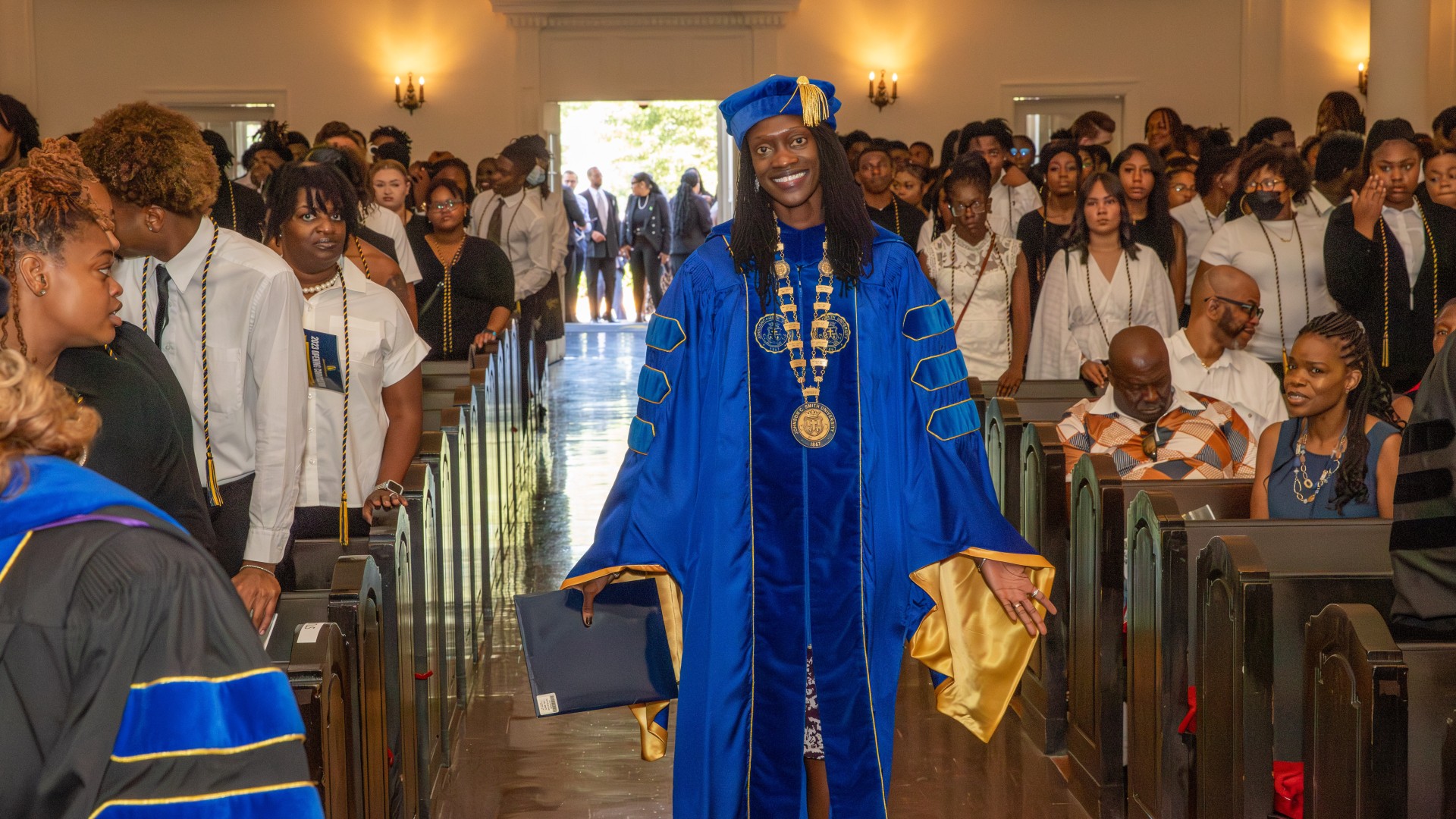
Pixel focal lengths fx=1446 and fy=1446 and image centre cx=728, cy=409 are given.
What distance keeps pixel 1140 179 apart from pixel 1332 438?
325 cm

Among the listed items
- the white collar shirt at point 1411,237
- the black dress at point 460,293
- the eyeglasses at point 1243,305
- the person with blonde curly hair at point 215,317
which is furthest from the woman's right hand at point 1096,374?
the person with blonde curly hair at point 215,317


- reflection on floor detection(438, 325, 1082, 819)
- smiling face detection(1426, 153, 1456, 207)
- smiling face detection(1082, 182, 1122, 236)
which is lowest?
reflection on floor detection(438, 325, 1082, 819)

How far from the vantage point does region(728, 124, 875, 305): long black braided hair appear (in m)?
3.06

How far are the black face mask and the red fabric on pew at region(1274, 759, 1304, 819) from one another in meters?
3.71

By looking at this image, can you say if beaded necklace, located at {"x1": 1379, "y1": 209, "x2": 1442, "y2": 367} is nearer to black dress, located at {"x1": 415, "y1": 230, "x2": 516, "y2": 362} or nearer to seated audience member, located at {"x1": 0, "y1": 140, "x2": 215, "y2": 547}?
black dress, located at {"x1": 415, "y1": 230, "x2": 516, "y2": 362}

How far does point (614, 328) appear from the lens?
1711 centimetres

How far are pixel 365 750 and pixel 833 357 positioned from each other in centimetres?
126

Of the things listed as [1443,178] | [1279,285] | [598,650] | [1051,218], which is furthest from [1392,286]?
[598,650]

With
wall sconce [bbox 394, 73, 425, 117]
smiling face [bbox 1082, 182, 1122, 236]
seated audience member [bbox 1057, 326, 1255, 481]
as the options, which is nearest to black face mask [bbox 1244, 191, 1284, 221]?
smiling face [bbox 1082, 182, 1122, 236]

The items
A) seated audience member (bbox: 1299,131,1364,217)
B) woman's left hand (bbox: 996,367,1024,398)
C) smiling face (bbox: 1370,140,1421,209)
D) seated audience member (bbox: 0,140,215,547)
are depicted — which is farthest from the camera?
seated audience member (bbox: 1299,131,1364,217)

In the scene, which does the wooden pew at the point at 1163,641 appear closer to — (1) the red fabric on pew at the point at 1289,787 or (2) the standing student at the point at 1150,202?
(1) the red fabric on pew at the point at 1289,787

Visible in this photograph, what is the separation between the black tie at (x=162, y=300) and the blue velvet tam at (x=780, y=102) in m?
1.26

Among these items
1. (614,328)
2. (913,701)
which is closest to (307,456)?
(913,701)

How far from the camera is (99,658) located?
1461 mm
